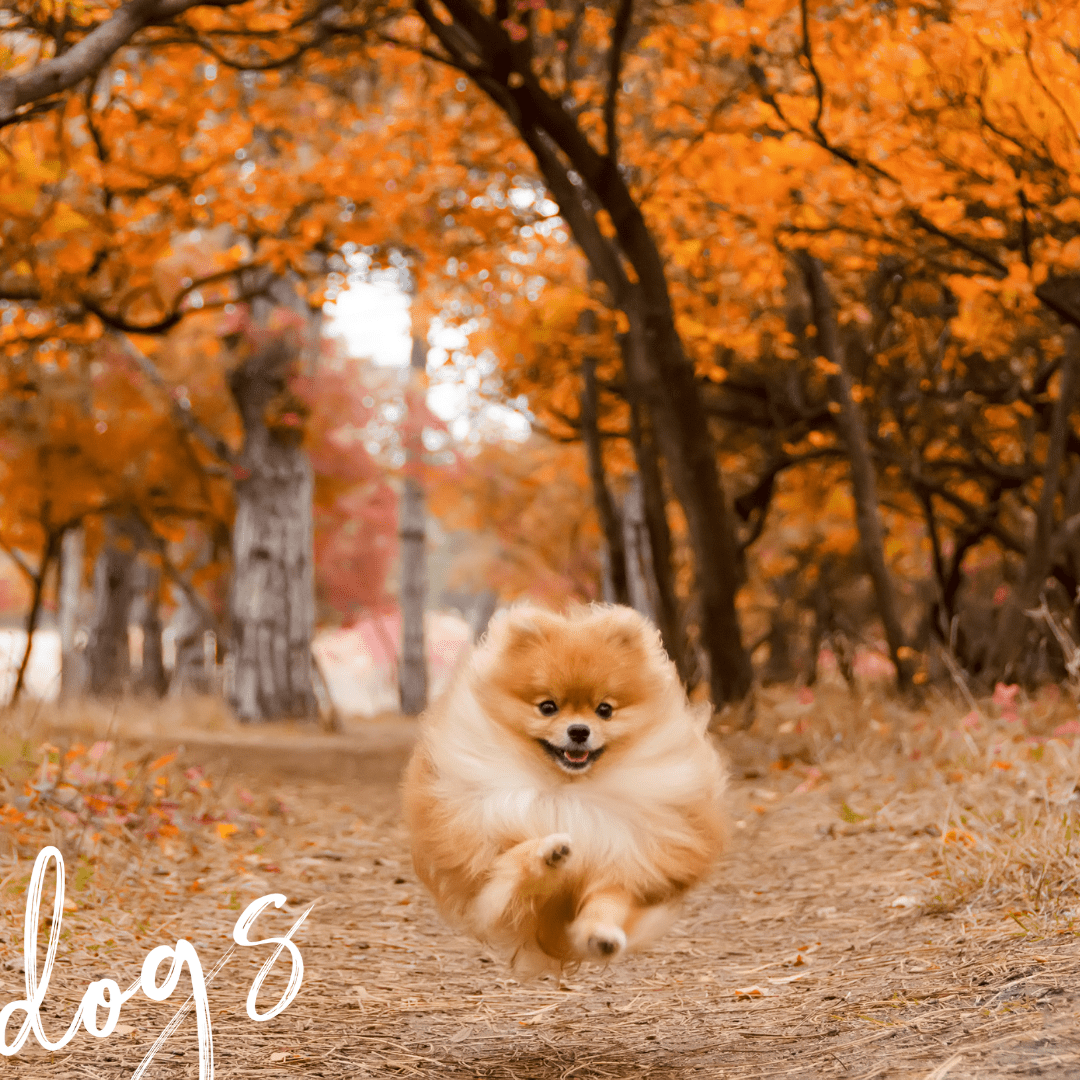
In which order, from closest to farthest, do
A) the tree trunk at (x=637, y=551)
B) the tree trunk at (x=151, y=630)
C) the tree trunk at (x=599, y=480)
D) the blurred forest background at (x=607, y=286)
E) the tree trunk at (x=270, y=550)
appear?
the blurred forest background at (x=607, y=286)
the tree trunk at (x=599, y=480)
the tree trunk at (x=637, y=551)
the tree trunk at (x=270, y=550)
the tree trunk at (x=151, y=630)

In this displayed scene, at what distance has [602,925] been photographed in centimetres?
291

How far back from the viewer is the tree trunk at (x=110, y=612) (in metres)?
16.5

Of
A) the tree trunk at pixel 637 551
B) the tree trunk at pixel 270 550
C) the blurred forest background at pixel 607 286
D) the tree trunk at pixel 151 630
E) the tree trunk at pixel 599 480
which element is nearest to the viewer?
the blurred forest background at pixel 607 286

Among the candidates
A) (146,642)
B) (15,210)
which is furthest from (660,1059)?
(146,642)

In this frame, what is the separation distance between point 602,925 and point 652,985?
4.67 feet

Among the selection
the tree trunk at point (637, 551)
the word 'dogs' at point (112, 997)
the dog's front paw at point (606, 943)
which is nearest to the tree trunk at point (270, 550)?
the tree trunk at point (637, 551)

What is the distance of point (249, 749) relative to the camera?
31.9 feet

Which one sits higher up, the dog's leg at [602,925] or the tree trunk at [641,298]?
the tree trunk at [641,298]

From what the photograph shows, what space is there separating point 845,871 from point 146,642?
15520 mm

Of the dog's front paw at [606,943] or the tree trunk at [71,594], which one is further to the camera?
the tree trunk at [71,594]

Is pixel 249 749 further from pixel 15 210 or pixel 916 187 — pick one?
pixel 916 187

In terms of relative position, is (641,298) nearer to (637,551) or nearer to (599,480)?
(599,480)

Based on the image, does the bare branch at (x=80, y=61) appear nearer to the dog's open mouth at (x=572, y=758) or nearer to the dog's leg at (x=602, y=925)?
the dog's open mouth at (x=572, y=758)

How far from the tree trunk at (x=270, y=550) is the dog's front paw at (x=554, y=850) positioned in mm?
10436
